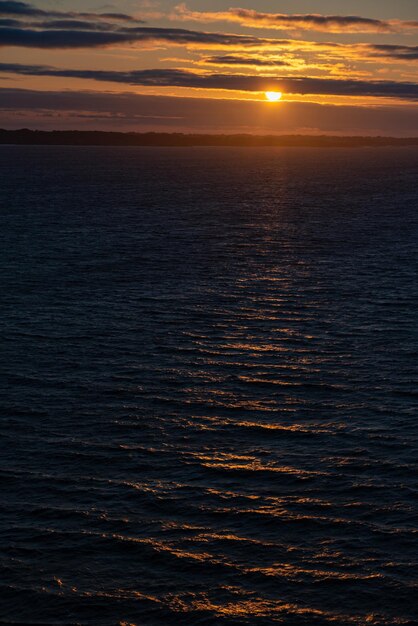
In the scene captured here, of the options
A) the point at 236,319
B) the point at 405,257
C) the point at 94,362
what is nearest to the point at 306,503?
the point at 94,362

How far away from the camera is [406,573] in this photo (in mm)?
31906

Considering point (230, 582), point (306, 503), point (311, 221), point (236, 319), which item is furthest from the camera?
point (311, 221)

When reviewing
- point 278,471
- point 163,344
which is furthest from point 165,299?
point 278,471

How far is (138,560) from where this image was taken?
107 feet

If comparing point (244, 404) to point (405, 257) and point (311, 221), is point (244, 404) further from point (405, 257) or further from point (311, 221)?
point (311, 221)

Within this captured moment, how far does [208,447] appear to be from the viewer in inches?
1689

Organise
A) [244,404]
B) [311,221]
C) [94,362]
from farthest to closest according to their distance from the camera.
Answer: [311,221]
[94,362]
[244,404]

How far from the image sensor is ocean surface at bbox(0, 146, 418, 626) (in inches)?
1213

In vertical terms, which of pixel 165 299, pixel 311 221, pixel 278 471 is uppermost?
pixel 311 221

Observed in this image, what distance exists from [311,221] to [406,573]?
11900 centimetres

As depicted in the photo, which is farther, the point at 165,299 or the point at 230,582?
the point at 165,299

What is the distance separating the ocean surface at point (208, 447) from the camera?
3081 cm

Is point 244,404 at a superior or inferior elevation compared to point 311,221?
inferior

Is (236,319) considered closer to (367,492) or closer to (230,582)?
(367,492)
